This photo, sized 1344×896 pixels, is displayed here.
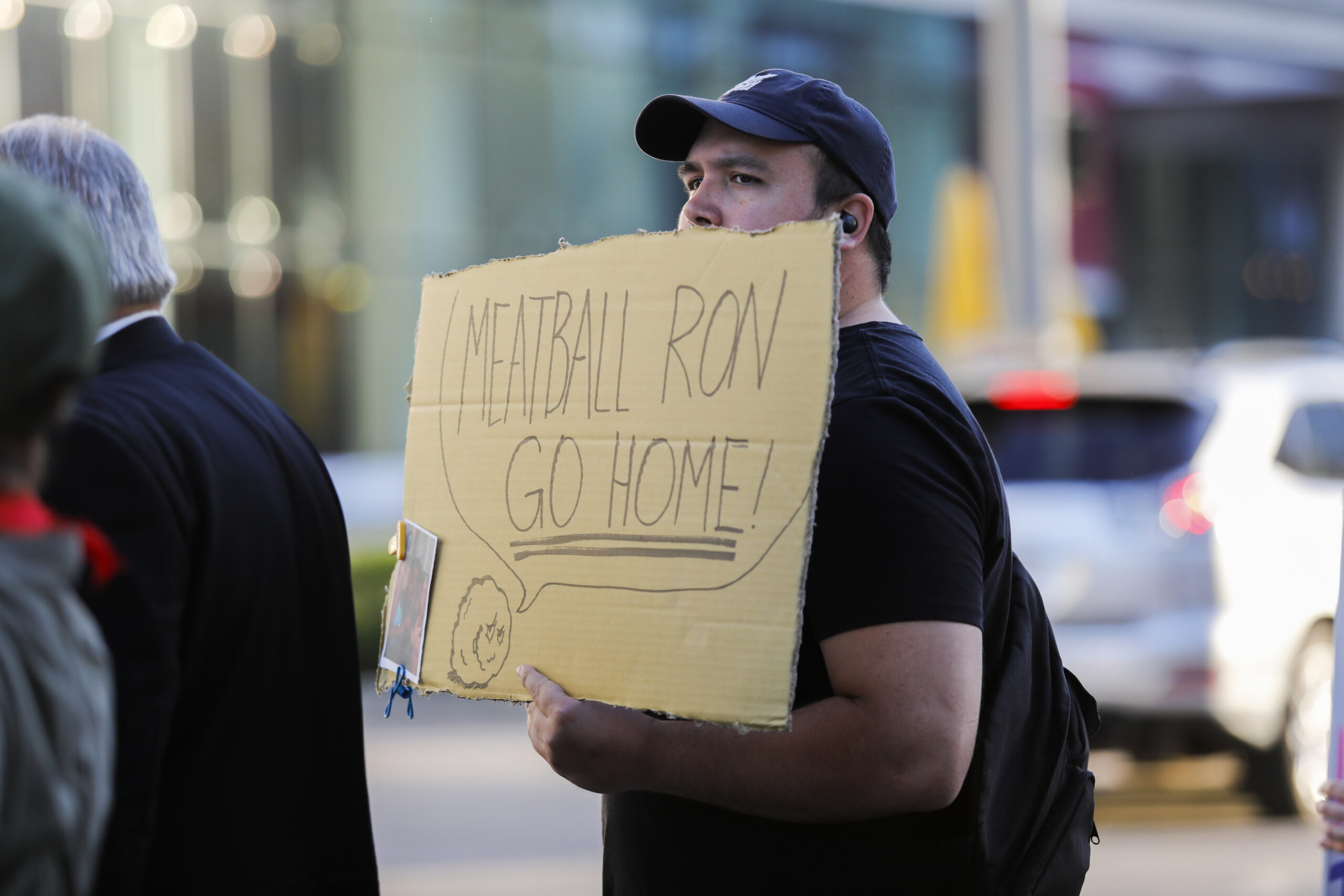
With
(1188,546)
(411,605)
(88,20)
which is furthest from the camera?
(88,20)

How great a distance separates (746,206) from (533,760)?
611 cm

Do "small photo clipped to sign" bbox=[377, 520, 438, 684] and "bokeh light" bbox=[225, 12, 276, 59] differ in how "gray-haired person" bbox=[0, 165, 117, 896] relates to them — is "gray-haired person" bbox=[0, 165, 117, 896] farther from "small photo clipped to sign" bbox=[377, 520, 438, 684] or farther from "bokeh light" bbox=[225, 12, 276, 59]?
"bokeh light" bbox=[225, 12, 276, 59]

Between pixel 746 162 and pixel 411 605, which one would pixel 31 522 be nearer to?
pixel 411 605

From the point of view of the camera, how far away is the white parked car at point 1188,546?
6258 millimetres

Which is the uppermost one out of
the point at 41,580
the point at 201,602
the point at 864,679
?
the point at 41,580

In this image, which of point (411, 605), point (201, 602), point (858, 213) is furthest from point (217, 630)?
point (858, 213)

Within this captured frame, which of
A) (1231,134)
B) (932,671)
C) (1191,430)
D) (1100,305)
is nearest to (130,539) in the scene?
(932,671)

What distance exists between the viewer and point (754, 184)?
2.13m

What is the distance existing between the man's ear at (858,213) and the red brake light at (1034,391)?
177 inches

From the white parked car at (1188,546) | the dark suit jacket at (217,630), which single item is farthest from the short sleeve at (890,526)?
the white parked car at (1188,546)

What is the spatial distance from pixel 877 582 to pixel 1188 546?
481 cm

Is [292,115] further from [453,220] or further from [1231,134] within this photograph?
[1231,134]

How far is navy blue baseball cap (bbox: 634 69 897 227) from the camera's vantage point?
209cm

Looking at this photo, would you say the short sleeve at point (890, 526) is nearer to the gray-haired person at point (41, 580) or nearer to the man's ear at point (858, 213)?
the man's ear at point (858, 213)
